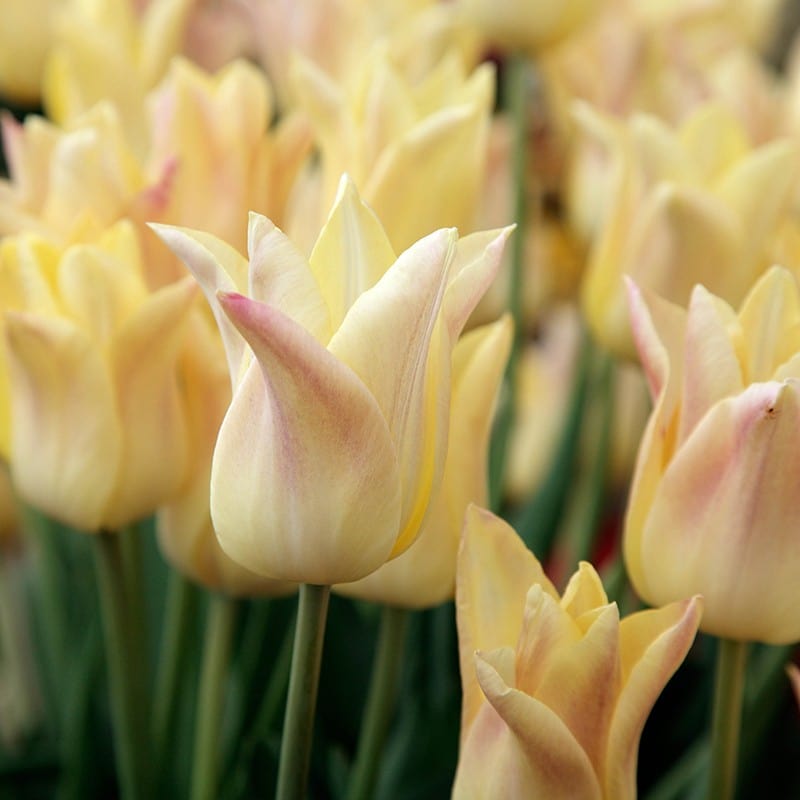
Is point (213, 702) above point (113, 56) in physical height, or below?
below

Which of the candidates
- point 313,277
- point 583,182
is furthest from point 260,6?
point 313,277

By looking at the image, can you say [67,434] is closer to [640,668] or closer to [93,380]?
[93,380]

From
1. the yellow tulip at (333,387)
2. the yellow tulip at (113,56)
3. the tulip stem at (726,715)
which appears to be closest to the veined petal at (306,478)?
the yellow tulip at (333,387)

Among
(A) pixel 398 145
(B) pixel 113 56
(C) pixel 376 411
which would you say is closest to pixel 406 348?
(C) pixel 376 411

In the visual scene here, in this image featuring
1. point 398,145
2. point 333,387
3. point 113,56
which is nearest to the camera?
point 333,387

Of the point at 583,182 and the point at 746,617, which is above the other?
the point at 583,182

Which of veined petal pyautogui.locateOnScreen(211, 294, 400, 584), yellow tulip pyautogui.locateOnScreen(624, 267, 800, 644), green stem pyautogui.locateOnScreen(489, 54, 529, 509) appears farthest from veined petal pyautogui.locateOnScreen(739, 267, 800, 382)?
green stem pyautogui.locateOnScreen(489, 54, 529, 509)

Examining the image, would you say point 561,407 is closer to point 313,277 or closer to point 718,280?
point 718,280
